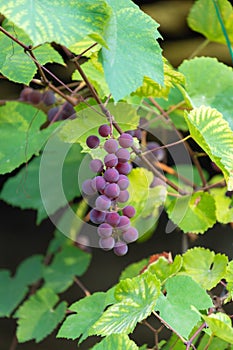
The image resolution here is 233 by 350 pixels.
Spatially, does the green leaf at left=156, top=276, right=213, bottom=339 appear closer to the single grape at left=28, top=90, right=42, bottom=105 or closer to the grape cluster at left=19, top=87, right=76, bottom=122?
the grape cluster at left=19, top=87, right=76, bottom=122

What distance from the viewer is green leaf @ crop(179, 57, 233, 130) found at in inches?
39.7

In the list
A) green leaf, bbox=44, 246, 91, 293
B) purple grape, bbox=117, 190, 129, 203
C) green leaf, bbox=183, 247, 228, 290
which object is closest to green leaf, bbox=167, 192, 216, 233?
green leaf, bbox=183, 247, 228, 290

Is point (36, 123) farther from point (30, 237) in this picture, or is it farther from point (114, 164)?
point (30, 237)

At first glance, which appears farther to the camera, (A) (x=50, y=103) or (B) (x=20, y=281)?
(B) (x=20, y=281)

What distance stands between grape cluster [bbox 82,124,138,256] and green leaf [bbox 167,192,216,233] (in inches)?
7.9

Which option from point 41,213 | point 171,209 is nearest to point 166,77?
point 171,209

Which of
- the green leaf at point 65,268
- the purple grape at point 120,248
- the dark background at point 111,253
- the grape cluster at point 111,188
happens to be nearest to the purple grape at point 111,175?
the grape cluster at point 111,188

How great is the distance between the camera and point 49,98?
3.56 ft

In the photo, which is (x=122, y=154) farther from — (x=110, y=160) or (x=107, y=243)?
(x=107, y=243)

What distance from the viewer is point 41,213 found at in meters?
1.30

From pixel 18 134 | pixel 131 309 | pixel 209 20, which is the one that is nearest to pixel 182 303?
pixel 131 309

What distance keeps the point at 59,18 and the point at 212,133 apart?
10.3 inches

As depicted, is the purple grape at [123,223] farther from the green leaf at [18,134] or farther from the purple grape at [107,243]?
the green leaf at [18,134]

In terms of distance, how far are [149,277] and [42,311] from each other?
1.81ft
